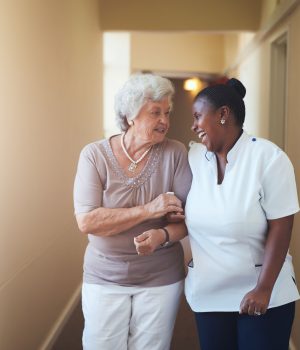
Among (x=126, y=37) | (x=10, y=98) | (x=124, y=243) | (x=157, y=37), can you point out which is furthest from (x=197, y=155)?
(x=157, y=37)

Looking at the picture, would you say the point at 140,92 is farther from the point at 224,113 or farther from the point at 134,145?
the point at 224,113

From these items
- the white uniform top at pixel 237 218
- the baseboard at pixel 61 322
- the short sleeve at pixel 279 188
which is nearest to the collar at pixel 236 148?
the white uniform top at pixel 237 218

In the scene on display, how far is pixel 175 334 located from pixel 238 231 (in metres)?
1.78

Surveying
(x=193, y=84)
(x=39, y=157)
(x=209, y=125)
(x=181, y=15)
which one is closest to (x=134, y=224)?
(x=209, y=125)

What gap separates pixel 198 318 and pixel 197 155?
60cm

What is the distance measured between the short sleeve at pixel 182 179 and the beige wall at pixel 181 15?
103 inches

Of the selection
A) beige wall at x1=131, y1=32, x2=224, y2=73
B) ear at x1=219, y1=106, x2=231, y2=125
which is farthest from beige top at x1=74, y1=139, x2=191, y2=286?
beige wall at x1=131, y1=32, x2=224, y2=73

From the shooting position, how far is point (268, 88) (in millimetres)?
3457

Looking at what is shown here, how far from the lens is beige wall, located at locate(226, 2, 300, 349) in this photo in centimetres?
241

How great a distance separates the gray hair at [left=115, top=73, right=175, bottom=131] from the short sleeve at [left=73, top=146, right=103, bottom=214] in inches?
8.8

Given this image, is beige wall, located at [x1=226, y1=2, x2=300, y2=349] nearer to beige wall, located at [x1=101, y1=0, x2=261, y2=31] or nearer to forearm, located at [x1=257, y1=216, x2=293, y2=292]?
beige wall, located at [x1=101, y1=0, x2=261, y2=31]

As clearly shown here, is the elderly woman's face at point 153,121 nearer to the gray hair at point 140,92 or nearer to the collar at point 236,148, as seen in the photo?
the gray hair at point 140,92

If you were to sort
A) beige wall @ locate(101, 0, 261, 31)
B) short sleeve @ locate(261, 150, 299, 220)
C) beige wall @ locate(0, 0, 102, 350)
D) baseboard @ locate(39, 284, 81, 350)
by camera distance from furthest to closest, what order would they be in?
beige wall @ locate(101, 0, 261, 31)
baseboard @ locate(39, 284, 81, 350)
beige wall @ locate(0, 0, 102, 350)
short sleeve @ locate(261, 150, 299, 220)

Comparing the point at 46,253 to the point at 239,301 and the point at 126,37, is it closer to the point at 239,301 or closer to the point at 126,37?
the point at 239,301
